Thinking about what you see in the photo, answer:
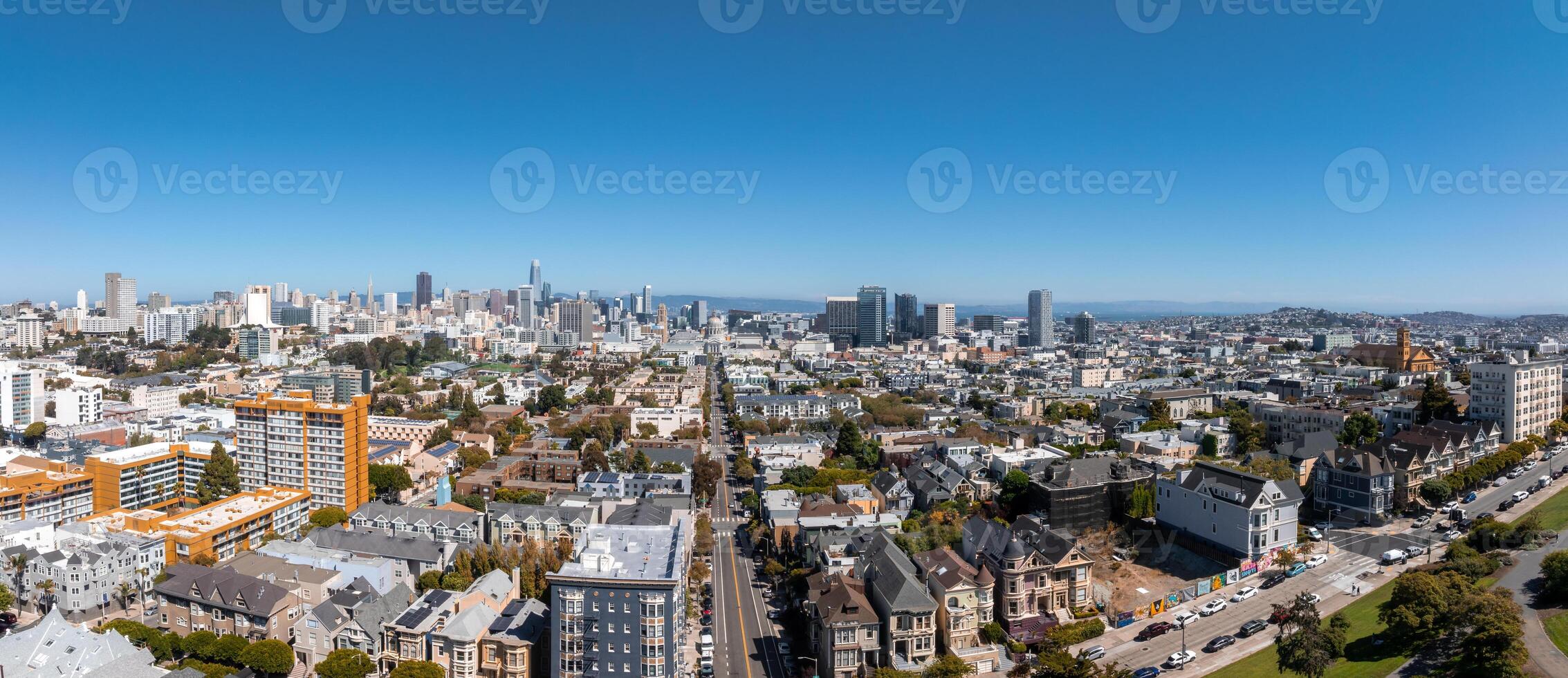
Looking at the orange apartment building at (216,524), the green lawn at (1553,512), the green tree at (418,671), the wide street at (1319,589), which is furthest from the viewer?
the orange apartment building at (216,524)

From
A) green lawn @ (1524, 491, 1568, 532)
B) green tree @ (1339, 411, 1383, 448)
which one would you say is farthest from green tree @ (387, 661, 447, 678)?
green tree @ (1339, 411, 1383, 448)

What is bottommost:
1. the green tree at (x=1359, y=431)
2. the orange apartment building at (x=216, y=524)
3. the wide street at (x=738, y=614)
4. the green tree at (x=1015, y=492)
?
the wide street at (x=738, y=614)

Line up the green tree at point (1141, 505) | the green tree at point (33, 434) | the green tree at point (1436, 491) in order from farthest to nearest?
the green tree at point (33, 434) → the green tree at point (1141, 505) → the green tree at point (1436, 491)

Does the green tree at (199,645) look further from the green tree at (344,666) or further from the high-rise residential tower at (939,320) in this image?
the high-rise residential tower at (939,320)

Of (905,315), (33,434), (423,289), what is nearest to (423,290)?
(423,289)

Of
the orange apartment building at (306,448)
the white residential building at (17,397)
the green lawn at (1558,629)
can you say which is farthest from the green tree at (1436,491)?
the white residential building at (17,397)

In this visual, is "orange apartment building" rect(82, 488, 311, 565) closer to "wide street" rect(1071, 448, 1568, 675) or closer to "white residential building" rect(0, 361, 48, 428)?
"wide street" rect(1071, 448, 1568, 675)

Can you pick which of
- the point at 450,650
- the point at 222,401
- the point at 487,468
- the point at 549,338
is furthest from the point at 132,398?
the point at 549,338
